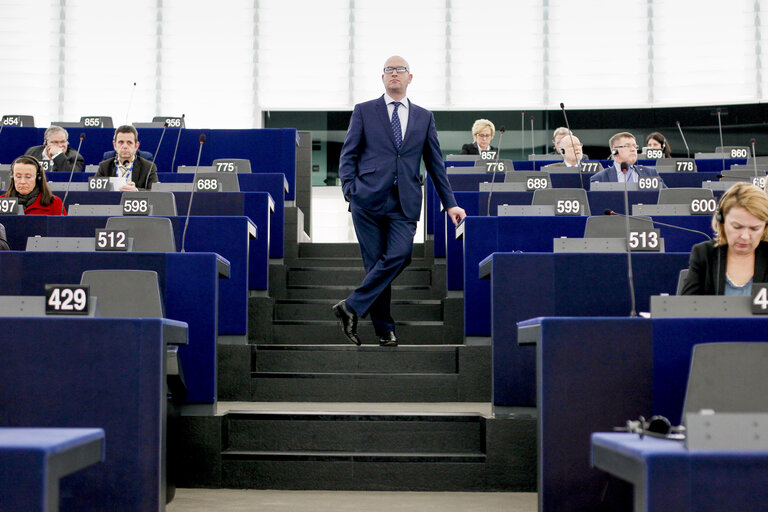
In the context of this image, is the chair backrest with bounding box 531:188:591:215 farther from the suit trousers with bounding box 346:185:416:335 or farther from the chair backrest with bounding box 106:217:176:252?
the chair backrest with bounding box 106:217:176:252

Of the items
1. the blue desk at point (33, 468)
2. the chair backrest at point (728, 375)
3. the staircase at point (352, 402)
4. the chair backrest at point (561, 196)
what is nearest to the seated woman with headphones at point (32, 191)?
the staircase at point (352, 402)

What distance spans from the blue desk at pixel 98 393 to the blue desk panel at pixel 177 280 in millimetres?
932

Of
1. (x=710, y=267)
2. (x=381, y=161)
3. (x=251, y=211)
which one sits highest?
(x=381, y=161)

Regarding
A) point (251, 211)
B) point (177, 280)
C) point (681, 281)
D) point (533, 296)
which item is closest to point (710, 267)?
point (681, 281)

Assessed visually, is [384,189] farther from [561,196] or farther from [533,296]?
[561,196]

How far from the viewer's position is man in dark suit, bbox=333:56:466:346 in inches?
167

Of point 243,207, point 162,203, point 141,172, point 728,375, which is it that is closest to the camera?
point 728,375

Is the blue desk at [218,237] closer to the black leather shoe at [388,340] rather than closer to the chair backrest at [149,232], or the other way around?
the chair backrest at [149,232]

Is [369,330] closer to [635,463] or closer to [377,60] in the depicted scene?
[635,463]

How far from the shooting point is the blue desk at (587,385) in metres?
2.61

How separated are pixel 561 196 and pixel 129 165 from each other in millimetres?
3006

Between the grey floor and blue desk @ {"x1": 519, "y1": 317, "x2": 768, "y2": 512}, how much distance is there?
1.42 ft

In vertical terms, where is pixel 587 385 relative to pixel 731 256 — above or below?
below

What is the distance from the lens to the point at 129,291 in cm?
339
